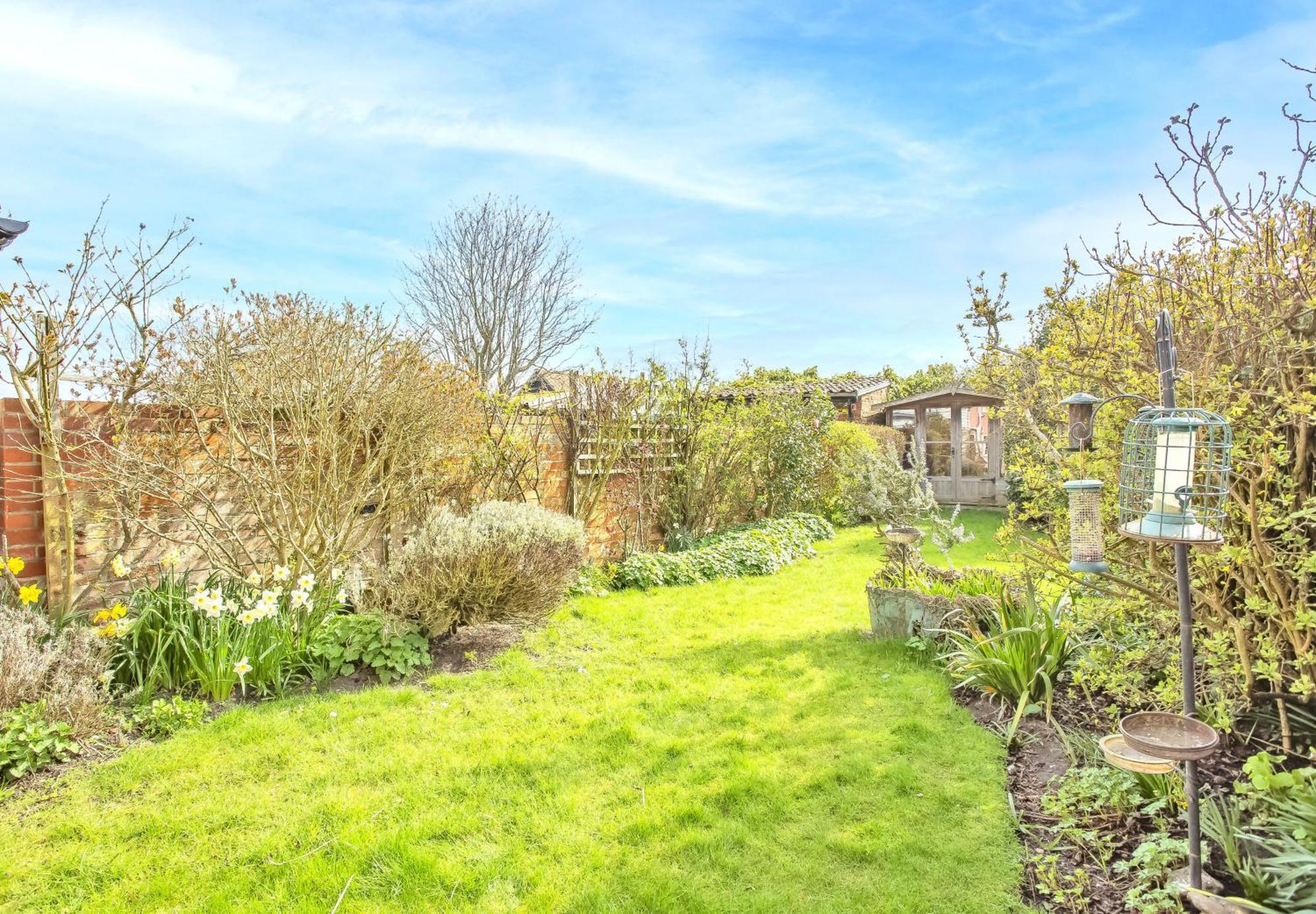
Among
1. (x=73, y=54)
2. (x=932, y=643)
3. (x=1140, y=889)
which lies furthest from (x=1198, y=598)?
(x=73, y=54)

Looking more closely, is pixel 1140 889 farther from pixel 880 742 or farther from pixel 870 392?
pixel 870 392

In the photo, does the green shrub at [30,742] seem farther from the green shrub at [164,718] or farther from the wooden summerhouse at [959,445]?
the wooden summerhouse at [959,445]

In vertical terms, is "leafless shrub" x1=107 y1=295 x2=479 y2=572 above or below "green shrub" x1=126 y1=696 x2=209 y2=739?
above

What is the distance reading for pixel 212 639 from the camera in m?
3.87

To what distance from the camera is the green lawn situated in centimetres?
232

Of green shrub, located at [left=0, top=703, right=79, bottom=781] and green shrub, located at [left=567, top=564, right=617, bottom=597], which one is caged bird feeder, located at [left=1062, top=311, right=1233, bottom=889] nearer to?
green shrub, located at [left=0, top=703, right=79, bottom=781]

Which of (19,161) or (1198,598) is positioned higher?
(19,161)

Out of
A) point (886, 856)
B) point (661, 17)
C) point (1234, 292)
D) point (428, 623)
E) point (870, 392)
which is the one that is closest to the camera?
point (886, 856)

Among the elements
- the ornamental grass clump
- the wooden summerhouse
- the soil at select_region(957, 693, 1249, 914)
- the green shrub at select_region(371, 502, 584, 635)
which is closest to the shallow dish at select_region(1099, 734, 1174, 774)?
the soil at select_region(957, 693, 1249, 914)

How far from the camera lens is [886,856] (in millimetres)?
2523

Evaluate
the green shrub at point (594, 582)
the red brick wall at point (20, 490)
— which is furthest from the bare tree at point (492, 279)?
the red brick wall at point (20, 490)

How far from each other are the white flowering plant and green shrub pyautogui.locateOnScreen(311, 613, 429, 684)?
3.7 inches

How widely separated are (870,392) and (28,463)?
19270mm

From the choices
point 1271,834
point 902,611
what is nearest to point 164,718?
point 902,611
